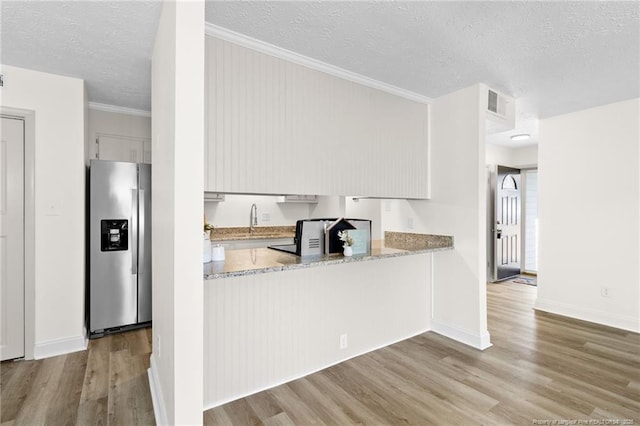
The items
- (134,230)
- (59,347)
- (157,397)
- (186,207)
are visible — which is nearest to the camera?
(186,207)

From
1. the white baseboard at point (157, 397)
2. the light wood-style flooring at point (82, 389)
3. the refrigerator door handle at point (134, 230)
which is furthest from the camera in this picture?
the refrigerator door handle at point (134, 230)

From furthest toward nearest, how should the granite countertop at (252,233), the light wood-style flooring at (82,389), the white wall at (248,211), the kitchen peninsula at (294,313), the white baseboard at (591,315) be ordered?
the white wall at (248,211)
the granite countertop at (252,233)
the white baseboard at (591,315)
the kitchen peninsula at (294,313)
the light wood-style flooring at (82,389)

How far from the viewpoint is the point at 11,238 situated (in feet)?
9.35

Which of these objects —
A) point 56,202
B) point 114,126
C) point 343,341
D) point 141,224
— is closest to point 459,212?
point 343,341

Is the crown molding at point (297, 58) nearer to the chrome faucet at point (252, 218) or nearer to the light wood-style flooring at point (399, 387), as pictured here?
the light wood-style flooring at point (399, 387)

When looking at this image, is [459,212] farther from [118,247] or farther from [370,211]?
[118,247]

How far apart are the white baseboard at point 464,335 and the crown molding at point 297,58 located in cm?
240

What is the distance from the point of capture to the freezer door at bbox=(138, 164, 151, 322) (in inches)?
140

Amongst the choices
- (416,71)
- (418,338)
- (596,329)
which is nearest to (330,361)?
(418,338)

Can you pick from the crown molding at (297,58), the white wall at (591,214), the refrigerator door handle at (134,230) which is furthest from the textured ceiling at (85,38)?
the white wall at (591,214)

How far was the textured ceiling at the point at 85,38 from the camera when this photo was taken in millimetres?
1987

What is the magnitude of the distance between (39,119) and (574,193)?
576 centimetres

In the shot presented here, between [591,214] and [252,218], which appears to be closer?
[591,214]

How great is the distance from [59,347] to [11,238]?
1.05m
